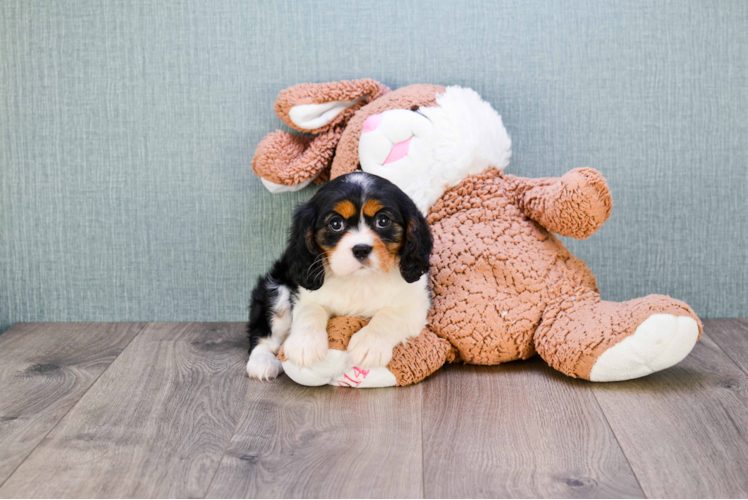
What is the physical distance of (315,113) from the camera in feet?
7.49

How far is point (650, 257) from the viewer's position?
8.41ft

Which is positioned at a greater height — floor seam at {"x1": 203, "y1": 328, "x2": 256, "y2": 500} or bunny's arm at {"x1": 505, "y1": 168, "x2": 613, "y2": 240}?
bunny's arm at {"x1": 505, "y1": 168, "x2": 613, "y2": 240}

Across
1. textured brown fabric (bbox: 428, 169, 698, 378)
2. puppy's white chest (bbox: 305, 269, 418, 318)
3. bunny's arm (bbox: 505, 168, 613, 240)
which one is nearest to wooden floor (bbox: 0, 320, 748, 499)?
textured brown fabric (bbox: 428, 169, 698, 378)

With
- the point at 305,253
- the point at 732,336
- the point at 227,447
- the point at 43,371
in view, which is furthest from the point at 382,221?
the point at 732,336

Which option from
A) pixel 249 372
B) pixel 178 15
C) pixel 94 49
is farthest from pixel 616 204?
pixel 94 49

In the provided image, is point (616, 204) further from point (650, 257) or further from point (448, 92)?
point (448, 92)

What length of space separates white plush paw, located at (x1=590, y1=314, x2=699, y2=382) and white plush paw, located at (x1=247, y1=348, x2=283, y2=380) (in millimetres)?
933

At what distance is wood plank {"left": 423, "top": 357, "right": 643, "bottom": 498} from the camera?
1.43m

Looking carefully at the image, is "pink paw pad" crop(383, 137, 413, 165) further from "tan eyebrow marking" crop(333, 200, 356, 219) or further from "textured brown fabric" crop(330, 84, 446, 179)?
"tan eyebrow marking" crop(333, 200, 356, 219)

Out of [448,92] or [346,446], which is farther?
[448,92]

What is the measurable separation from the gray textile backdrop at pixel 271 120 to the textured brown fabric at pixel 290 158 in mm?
190

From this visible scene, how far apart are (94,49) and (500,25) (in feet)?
4.85

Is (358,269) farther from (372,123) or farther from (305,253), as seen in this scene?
(372,123)

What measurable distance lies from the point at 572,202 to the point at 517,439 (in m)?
0.75
